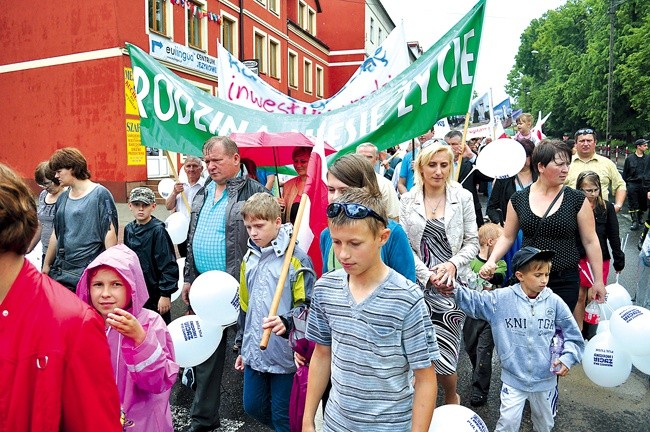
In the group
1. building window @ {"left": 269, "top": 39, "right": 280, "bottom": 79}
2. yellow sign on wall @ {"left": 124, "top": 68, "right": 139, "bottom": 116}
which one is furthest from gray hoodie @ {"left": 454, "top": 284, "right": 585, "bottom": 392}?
building window @ {"left": 269, "top": 39, "right": 280, "bottom": 79}

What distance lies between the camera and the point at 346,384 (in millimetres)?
1998

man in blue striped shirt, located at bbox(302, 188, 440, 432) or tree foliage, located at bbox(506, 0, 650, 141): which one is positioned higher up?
tree foliage, located at bbox(506, 0, 650, 141)

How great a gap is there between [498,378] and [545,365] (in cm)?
142

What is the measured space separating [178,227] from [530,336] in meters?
4.09

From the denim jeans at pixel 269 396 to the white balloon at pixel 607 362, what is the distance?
2319 mm

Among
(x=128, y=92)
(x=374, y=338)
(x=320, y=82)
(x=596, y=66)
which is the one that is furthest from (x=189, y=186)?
(x=596, y=66)

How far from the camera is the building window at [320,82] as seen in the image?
35.9 meters

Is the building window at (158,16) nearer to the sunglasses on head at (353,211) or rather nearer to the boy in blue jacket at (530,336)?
the boy in blue jacket at (530,336)

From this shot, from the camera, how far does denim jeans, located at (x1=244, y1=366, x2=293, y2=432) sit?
2943 mm

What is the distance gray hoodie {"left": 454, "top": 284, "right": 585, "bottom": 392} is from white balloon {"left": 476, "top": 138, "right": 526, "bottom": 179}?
7.66ft

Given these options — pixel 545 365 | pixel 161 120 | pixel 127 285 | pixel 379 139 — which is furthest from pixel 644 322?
pixel 161 120

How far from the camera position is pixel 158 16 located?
18.0 metres

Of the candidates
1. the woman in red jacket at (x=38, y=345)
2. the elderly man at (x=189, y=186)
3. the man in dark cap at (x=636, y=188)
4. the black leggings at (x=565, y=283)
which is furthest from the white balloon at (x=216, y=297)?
the man in dark cap at (x=636, y=188)

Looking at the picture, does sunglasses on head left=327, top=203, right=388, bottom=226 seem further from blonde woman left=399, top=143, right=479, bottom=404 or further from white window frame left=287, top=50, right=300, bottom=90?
white window frame left=287, top=50, right=300, bottom=90
